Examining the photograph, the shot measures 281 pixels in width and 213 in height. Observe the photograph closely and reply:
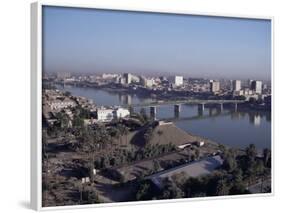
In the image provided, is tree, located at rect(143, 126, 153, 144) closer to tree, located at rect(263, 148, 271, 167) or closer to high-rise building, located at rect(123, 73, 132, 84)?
high-rise building, located at rect(123, 73, 132, 84)

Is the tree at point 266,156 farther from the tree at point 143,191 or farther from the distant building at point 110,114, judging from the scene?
the distant building at point 110,114

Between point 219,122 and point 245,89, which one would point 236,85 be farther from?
point 219,122

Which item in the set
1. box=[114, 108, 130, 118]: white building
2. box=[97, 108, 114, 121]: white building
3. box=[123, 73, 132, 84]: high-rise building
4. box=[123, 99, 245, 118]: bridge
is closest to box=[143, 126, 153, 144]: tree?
box=[123, 99, 245, 118]: bridge

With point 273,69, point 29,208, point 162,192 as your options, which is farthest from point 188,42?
point 29,208

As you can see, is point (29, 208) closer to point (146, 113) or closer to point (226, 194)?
point (146, 113)

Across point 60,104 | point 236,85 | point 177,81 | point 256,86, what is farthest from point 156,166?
point 256,86

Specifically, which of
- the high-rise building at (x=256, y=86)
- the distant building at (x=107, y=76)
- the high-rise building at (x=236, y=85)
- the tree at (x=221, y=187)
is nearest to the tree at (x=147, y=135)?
the distant building at (x=107, y=76)
